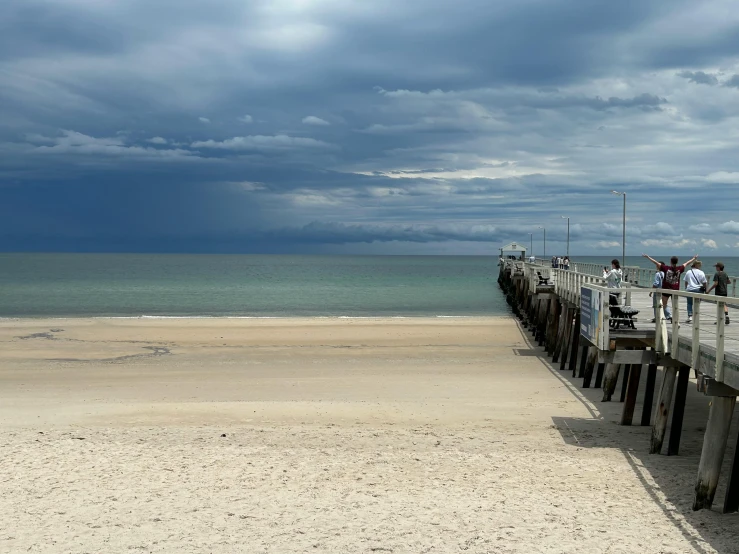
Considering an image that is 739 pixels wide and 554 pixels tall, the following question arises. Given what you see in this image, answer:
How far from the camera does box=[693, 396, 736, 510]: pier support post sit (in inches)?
333

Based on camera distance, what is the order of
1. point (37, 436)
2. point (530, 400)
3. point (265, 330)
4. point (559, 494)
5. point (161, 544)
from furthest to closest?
point (265, 330)
point (530, 400)
point (37, 436)
point (559, 494)
point (161, 544)

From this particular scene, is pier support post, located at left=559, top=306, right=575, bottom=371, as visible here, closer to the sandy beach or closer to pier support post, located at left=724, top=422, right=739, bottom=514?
the sandy beach

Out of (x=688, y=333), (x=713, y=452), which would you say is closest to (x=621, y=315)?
(x=688, y=333)

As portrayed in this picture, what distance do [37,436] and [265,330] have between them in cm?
1915

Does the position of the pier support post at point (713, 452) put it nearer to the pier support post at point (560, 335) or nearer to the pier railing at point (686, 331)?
the pier railing at point (686, 331)

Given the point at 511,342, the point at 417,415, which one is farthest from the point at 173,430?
the point at 511,342

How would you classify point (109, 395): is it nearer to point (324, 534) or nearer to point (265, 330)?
point (324, 534)

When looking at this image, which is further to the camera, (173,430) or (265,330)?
(265,330)

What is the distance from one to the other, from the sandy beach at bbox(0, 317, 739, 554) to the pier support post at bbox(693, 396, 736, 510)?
0.24 metres

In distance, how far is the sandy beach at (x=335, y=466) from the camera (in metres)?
7.75

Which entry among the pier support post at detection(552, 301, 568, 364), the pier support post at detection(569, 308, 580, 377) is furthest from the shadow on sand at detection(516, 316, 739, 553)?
the pier support post at detection(552, 301, 568, 364)

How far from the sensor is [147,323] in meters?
34.6

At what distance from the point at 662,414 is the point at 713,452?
7.41 feet

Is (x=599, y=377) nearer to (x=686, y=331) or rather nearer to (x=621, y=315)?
(x=621, y=315)
